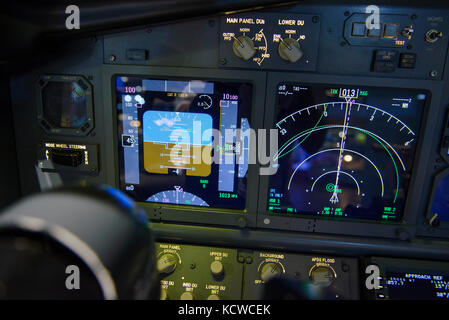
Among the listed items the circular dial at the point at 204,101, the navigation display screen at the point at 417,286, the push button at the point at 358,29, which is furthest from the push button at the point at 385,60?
the navigation display screen at the point at 417,286

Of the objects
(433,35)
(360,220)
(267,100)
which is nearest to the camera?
(433,35)

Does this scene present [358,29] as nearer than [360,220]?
Yes

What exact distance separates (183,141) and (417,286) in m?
1.44

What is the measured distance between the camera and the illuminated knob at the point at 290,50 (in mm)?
1688

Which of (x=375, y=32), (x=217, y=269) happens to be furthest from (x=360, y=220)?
(x=375, y=32)

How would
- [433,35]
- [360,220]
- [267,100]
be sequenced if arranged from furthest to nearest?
[360,220] → [267,100] → [433,35]

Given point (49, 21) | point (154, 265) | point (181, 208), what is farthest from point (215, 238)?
point (49, 21)

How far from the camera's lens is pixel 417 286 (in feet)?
6.06

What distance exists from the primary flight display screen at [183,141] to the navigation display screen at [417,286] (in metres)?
0.89

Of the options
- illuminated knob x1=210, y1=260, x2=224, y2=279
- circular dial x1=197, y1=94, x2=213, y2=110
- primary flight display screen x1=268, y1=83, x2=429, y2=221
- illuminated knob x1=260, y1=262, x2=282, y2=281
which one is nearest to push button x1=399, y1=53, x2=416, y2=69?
primary flight display screen x1=268, y1=83, x2=429, y2=221

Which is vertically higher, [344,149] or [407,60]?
[407,60]

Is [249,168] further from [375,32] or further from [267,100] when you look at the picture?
[375,32]

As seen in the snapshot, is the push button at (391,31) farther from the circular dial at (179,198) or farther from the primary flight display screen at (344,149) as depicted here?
the circular dial at (179,198)

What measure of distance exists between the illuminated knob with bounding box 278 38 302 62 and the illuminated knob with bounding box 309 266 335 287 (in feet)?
3.56
